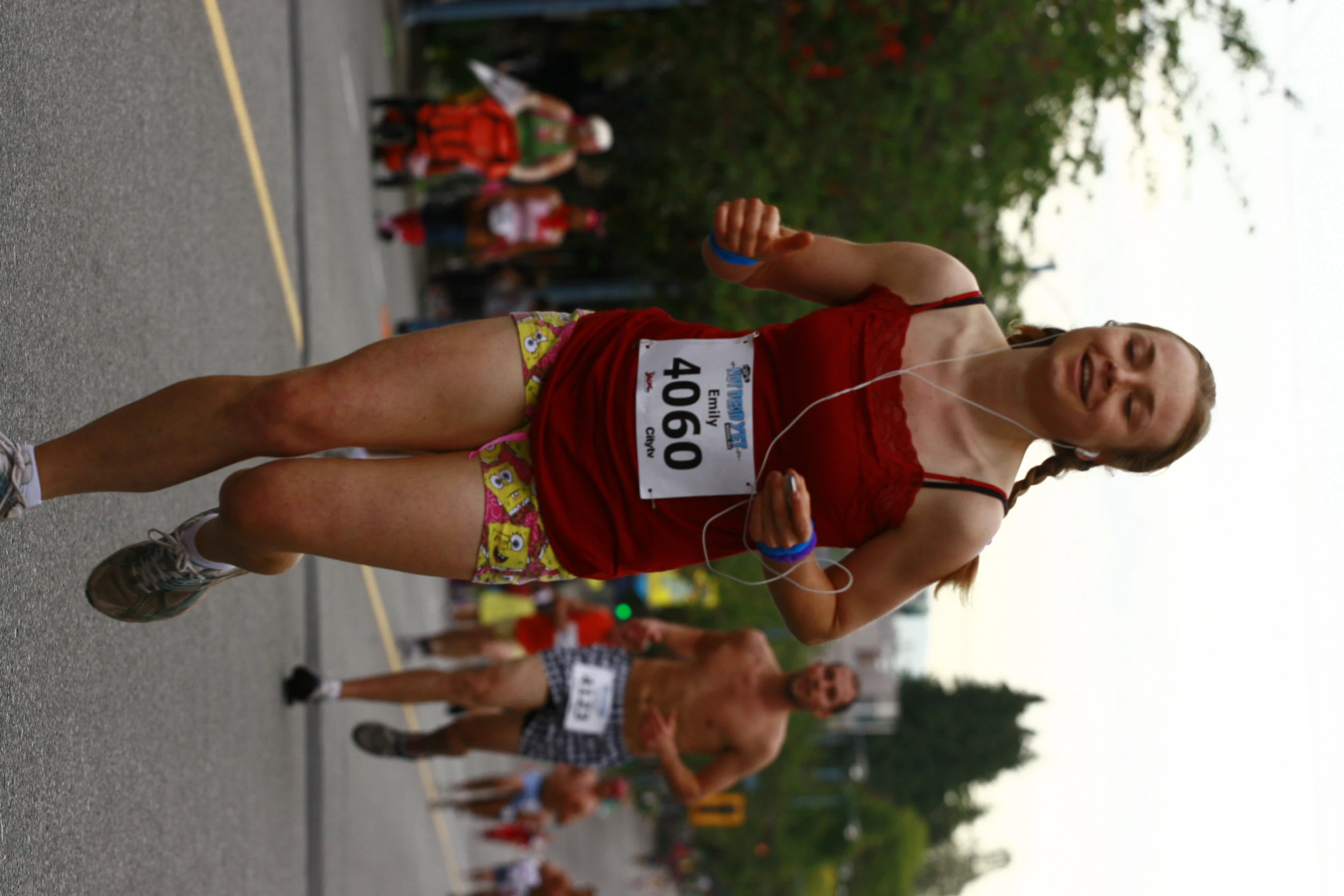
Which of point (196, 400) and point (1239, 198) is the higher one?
point (1239, 198)

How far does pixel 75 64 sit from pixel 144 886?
2742mm

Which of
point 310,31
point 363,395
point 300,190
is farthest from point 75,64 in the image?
point 310,31

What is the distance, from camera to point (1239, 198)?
24.3 feet

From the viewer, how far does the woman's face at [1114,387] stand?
9.62 feet

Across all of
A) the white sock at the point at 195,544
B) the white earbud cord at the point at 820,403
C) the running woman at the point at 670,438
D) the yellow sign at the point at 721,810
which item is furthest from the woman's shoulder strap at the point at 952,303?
the yellow sign at the point at 721,810

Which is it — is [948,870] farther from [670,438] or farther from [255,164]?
[670,438]

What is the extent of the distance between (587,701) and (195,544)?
3.96m

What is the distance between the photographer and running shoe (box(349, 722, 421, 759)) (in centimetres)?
722

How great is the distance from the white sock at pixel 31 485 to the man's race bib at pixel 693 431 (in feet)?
4.92

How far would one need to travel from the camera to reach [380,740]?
7.29 meters

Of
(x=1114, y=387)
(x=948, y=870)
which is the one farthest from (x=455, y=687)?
(x=948, y=870)

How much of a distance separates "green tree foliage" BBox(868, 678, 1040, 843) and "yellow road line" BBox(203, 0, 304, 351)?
17.3 metres

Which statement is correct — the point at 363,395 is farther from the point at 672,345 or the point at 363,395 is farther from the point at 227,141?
the point at 227,141

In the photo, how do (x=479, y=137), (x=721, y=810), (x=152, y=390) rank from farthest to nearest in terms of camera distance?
(x=721, y=810)
(x=479, y=137)
(x=152, y=390)
